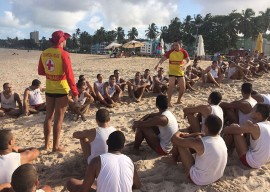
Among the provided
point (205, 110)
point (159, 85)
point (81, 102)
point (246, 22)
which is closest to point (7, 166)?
point (205, 110)

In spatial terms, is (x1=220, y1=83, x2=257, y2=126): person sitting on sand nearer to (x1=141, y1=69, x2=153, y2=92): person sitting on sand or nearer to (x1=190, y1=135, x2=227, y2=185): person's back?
(x1=190, y1=135, x2=227, y2=185): person's back

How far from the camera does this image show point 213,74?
11336 millimetres

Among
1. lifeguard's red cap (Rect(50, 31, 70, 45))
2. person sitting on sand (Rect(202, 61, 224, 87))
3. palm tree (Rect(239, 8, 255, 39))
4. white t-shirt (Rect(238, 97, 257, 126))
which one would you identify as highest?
palm tree (Rect(239, 8, 255, 39))

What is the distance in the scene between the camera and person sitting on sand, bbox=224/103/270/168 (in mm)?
3955

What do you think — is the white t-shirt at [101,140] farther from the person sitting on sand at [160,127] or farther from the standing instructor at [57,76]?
the standing instructor at [57,76]

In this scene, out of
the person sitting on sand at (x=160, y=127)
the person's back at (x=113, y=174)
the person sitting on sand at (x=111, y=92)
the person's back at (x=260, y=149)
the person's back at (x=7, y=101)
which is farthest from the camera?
the person sitting on sand at (x=111, y=92)

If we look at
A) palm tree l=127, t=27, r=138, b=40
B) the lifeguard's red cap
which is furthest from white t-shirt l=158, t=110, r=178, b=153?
palm tree l=127, t=27, r=138, b=40

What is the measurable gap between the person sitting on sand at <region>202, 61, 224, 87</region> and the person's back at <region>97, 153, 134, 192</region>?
851 cm

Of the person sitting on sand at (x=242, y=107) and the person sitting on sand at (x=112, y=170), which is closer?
the person sitting on sand at (x=112, y=170)

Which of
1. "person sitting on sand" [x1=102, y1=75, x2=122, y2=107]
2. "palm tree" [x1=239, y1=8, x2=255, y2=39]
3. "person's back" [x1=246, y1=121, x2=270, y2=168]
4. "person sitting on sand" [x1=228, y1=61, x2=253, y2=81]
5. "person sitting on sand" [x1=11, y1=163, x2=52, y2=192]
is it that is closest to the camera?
"person sitting on sand" [x1=11, y1=163, x2=52, y2=192]

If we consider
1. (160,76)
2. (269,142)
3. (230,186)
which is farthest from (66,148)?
(160,76)

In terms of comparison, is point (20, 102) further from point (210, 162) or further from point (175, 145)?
point (210, 162)

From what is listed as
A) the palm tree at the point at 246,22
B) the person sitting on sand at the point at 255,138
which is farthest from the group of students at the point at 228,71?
the palm tree at the point at 246,22

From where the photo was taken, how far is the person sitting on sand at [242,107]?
5.29 meters
